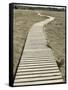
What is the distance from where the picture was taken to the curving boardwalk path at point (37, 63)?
2.34 m

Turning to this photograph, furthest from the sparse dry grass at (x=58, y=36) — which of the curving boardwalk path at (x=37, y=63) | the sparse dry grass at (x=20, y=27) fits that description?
the sparse dry grass at (x=20, y=27)

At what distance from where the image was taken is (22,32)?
7.72 ft

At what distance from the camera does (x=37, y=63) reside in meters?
Result: 2.39

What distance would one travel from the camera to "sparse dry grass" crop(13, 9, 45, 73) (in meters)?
2.32

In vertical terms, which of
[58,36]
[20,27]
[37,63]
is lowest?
[37,63]

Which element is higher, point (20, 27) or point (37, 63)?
point (20, 27)

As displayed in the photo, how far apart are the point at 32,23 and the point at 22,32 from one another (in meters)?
0.12

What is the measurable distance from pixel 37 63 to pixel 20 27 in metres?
0.34

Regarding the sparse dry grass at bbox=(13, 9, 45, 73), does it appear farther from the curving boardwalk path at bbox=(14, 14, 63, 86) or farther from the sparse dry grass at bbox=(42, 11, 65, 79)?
the sparse dry grass at bbox=(42, 11, 65, 79)


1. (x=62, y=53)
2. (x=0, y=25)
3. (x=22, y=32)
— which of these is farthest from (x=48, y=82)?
(x=0, y=25)

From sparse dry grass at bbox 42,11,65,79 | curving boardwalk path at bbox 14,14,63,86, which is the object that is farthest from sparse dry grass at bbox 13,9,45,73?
sparse dry grass at bbox 42,11,65,79

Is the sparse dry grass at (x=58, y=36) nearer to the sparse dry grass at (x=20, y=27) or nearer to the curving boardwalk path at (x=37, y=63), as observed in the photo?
the curving boardwalk path at (x=37, y=63)

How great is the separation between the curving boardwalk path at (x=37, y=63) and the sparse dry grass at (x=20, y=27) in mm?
40

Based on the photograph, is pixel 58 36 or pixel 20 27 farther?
pixel 58 36
